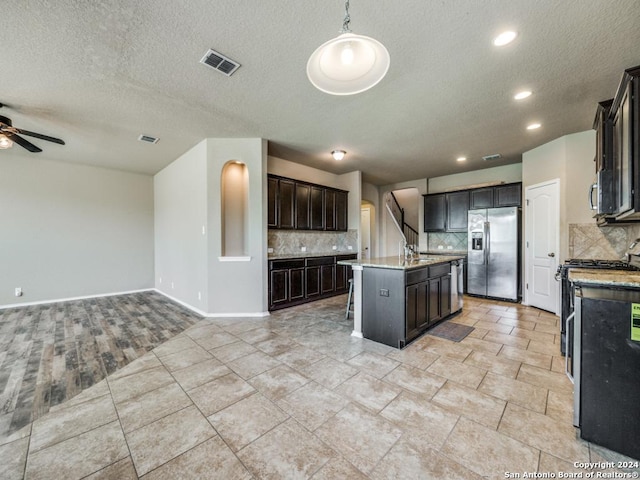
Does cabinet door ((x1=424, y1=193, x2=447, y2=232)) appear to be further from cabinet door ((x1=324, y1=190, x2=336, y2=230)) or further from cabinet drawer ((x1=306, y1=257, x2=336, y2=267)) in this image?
cabinet drawer ((x1=306, y1=257, x2=336, y2=267))

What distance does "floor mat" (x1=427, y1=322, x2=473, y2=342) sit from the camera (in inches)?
134

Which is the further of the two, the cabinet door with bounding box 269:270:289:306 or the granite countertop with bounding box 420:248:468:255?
the granite countertop with bounding box 420:248:468:255

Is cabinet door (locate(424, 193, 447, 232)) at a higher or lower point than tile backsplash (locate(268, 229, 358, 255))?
higher

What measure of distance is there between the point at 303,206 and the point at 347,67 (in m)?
4.06

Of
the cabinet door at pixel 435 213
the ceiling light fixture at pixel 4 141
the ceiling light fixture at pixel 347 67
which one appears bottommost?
the cabinet door at pixel 435 213

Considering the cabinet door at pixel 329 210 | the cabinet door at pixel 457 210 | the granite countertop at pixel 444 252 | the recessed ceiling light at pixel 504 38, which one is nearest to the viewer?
the recessed ceiling light at pixel 504 38

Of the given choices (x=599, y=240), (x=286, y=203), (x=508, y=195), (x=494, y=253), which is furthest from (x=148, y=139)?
(x=599, y=240)

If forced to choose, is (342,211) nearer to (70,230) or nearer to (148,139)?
(148,139)

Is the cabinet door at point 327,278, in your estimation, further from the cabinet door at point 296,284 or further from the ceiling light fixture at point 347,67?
the ceiling light fixture at point 347,67

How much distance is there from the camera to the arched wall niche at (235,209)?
197 inches

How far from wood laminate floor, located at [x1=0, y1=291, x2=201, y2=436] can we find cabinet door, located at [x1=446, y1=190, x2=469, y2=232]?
5802 millimetres

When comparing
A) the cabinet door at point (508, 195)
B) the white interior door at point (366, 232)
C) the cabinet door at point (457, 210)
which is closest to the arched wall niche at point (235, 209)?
the white interior door at point (366, 232)

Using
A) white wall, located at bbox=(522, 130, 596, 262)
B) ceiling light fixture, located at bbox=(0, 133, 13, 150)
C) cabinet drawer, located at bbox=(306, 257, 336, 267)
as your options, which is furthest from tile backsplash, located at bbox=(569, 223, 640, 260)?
ceiling light fixture, located at bbox=(0, 133, 13, 150)

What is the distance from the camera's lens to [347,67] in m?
1.49
